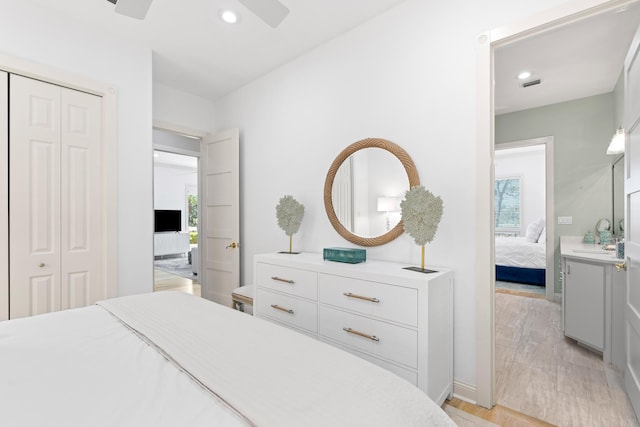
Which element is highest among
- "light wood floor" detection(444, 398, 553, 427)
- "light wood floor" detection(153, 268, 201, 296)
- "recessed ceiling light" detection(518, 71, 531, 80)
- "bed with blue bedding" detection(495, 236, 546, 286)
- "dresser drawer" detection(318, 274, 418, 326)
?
"recessed ceiling light" detection(518, 71, 531, 80)

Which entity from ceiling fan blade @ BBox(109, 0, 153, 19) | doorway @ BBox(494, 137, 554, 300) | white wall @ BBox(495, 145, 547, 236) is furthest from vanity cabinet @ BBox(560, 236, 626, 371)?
white wall @ BBox(495, 145, 547, 236)

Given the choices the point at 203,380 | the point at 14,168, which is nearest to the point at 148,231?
the point at 14,168

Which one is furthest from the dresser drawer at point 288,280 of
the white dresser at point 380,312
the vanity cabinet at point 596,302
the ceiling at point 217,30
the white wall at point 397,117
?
the vanity cabinet at point 596,302

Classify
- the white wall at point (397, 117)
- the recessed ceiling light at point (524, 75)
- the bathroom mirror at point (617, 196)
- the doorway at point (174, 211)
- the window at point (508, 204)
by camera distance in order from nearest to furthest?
the white wall at point (397, 117) < the recessed ceiling light at point (524, 75) < the bathroom mirror at point (617, 196) < the window at point (508, 204) < the doorway at point (174, 211)

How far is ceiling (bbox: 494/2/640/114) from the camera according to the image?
8.27 ft

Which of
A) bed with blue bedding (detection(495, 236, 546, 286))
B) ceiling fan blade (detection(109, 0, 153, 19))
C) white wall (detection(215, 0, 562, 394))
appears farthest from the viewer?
bed with blue bedding (detection(495, 236, 546, 286))

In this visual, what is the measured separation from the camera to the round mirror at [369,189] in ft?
7.38

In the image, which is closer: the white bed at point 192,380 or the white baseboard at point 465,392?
the white bed at point 192,380

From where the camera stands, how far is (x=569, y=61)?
10.0ft

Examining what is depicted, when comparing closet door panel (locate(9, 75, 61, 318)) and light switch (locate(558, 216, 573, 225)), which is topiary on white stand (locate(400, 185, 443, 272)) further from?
light switch (locate(558, 216, 573, 225))

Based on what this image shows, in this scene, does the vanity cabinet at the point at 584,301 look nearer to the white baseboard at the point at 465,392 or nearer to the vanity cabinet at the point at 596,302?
the vanity cabinet at the point at 596,302

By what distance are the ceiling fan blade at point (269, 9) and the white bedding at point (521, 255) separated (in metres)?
5.16

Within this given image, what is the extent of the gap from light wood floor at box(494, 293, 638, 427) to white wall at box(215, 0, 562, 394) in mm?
449

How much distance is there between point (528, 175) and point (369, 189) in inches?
270
